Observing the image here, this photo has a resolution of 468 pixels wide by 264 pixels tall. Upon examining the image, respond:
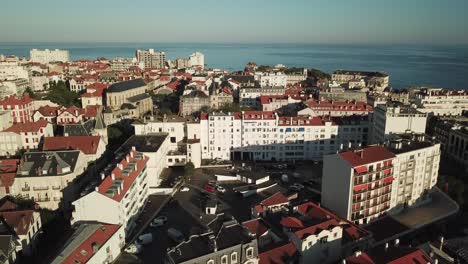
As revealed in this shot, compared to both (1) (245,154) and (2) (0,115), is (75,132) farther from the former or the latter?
(1) (245,154)

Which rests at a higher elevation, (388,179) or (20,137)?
(388,179)

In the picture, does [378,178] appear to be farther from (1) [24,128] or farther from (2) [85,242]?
(1) [24,128]

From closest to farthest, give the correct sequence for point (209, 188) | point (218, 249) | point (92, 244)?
point (218, 249) → point (92, 244) → point (209, 188)

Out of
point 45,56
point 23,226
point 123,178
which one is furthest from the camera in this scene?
point 45,56

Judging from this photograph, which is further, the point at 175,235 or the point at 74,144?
the point at 74,144

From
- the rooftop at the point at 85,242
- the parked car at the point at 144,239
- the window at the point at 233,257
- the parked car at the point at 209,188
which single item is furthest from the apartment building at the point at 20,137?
the window at the point at 233,257

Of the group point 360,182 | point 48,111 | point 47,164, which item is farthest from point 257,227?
point 48,111
